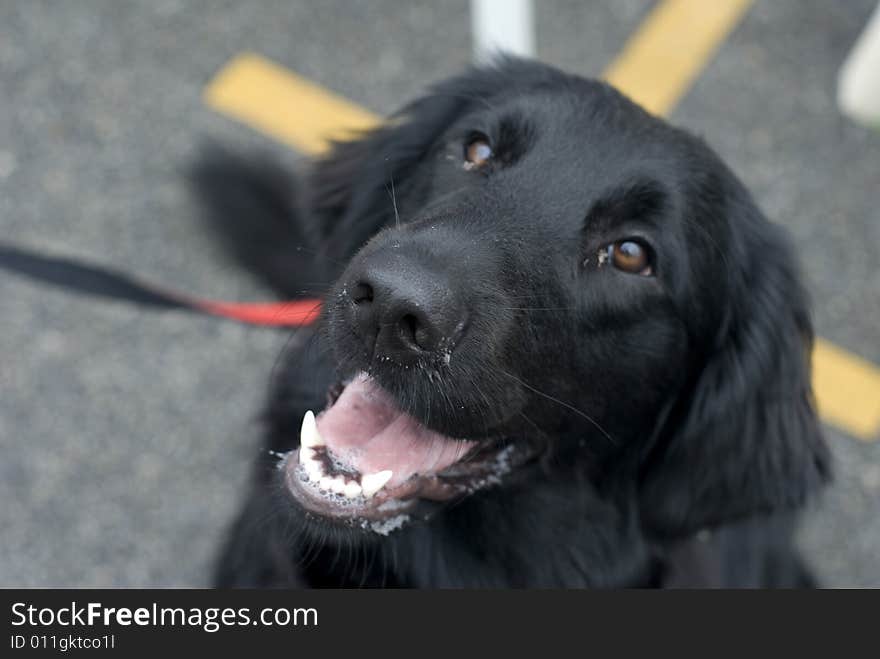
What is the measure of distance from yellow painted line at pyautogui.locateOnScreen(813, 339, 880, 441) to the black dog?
1.02m

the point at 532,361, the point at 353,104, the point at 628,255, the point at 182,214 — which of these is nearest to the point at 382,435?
the point at 532,361

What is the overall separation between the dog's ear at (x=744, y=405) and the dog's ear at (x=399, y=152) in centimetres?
57

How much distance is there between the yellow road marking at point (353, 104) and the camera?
11.5 feet

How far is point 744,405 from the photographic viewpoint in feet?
6.46

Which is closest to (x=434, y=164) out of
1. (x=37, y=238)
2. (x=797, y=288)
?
(x=797, y=288)

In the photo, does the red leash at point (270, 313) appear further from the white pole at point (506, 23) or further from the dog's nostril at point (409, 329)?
the white pole at point (506, 23)

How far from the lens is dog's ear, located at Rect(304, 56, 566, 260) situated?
2145 millimetres

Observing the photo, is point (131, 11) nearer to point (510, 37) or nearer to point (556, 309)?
point (510, 37)

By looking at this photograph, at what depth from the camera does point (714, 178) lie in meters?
1.91

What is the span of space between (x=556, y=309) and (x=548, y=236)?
0.13 meters

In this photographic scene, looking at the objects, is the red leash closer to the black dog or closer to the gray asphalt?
the black dog

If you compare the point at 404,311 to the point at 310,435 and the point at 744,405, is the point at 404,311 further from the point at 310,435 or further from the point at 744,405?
the point at 744,405

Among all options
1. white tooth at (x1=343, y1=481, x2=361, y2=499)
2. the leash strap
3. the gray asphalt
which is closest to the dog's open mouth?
white tooth at (x1=343, y1=481, x2=361, y2=499)

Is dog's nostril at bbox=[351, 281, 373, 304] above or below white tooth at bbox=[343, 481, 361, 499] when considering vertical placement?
above
